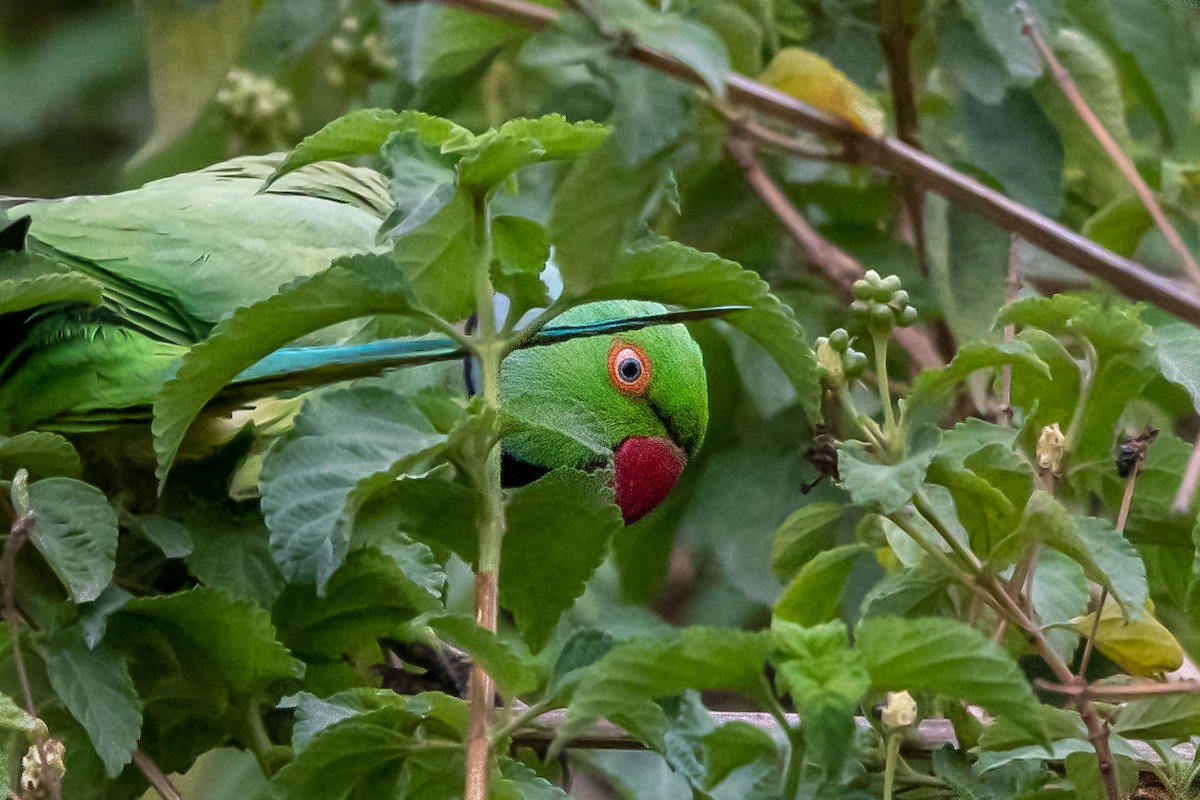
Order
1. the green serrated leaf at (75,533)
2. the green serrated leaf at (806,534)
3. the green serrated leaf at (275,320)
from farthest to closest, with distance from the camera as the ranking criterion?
the green serrated leaf at (806,534) < the green serrated leaf at (75,533) < the green serrated leaf at (275,320)

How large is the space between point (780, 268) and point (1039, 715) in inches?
36.3

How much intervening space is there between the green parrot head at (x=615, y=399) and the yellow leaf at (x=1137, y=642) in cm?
38

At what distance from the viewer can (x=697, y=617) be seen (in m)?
1.59

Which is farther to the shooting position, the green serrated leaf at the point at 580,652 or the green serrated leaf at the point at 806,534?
the green serrated leaf at the point at 806,534

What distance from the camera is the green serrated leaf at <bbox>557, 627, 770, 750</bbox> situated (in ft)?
1.87

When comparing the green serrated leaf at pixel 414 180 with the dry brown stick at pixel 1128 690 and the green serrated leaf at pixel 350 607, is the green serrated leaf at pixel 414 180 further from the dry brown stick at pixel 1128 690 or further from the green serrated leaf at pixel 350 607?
the dry brown stick at pixel 1128 690

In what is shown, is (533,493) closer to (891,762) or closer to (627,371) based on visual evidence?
(891,762)

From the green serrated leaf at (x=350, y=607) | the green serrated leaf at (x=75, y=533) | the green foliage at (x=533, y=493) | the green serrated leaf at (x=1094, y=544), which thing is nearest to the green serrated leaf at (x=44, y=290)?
the green foliage at (x=533, y=493)

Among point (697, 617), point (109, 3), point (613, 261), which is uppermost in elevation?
point (613, 261)

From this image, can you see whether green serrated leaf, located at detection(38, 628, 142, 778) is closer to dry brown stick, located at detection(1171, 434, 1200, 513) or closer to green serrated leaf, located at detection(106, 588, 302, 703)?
green serrated leaf, located at detection(106, 588, 302, 703)

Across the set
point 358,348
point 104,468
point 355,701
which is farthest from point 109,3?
point 355,701

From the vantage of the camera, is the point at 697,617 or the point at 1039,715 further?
the point at 697,617

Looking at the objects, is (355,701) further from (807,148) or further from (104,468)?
(807,148)

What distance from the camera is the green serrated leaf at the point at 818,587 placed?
80cm
